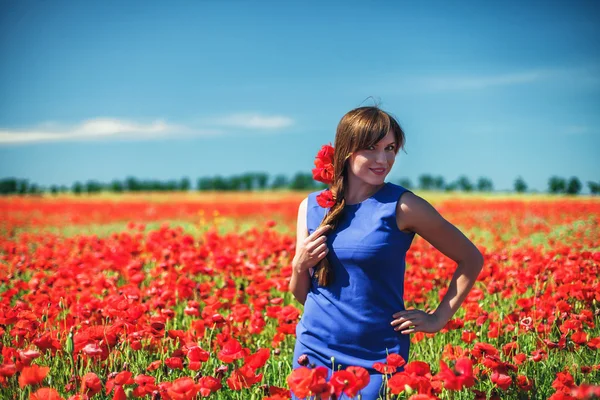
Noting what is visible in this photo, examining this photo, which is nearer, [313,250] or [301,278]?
[313,250]

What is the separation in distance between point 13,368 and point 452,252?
1852 mm

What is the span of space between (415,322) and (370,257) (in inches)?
13.2

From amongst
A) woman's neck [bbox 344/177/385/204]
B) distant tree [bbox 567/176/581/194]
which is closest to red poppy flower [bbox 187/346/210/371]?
woman's neck [bbox 344/177/385/204]

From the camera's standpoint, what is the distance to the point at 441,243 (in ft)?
7.42

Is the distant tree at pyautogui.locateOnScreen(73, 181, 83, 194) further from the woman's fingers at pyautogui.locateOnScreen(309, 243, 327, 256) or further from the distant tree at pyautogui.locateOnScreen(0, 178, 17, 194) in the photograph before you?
the woman's fingers at pyautogui.locateOnScreen(309, 243, 327, 256)

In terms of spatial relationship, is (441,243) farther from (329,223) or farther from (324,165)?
(324,165)

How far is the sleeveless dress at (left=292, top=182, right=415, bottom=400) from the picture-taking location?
7.20ft

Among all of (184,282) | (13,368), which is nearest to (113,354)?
(13,368)

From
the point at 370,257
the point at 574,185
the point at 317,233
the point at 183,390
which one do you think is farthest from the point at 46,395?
the point at 574,185

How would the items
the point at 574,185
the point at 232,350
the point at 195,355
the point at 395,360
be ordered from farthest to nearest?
the point at 574,185 < the point at 195,355 < the point at 232,350 < the point at 395,360

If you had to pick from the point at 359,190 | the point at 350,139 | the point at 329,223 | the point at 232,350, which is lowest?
the point at 232,350

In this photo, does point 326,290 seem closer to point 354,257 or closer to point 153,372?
point 354,257

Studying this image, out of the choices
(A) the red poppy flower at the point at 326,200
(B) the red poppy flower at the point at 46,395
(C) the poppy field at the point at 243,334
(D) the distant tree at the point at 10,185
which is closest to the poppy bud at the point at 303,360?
(C) the poppy field at the point at 243,334

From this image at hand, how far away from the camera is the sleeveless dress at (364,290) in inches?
86.4
